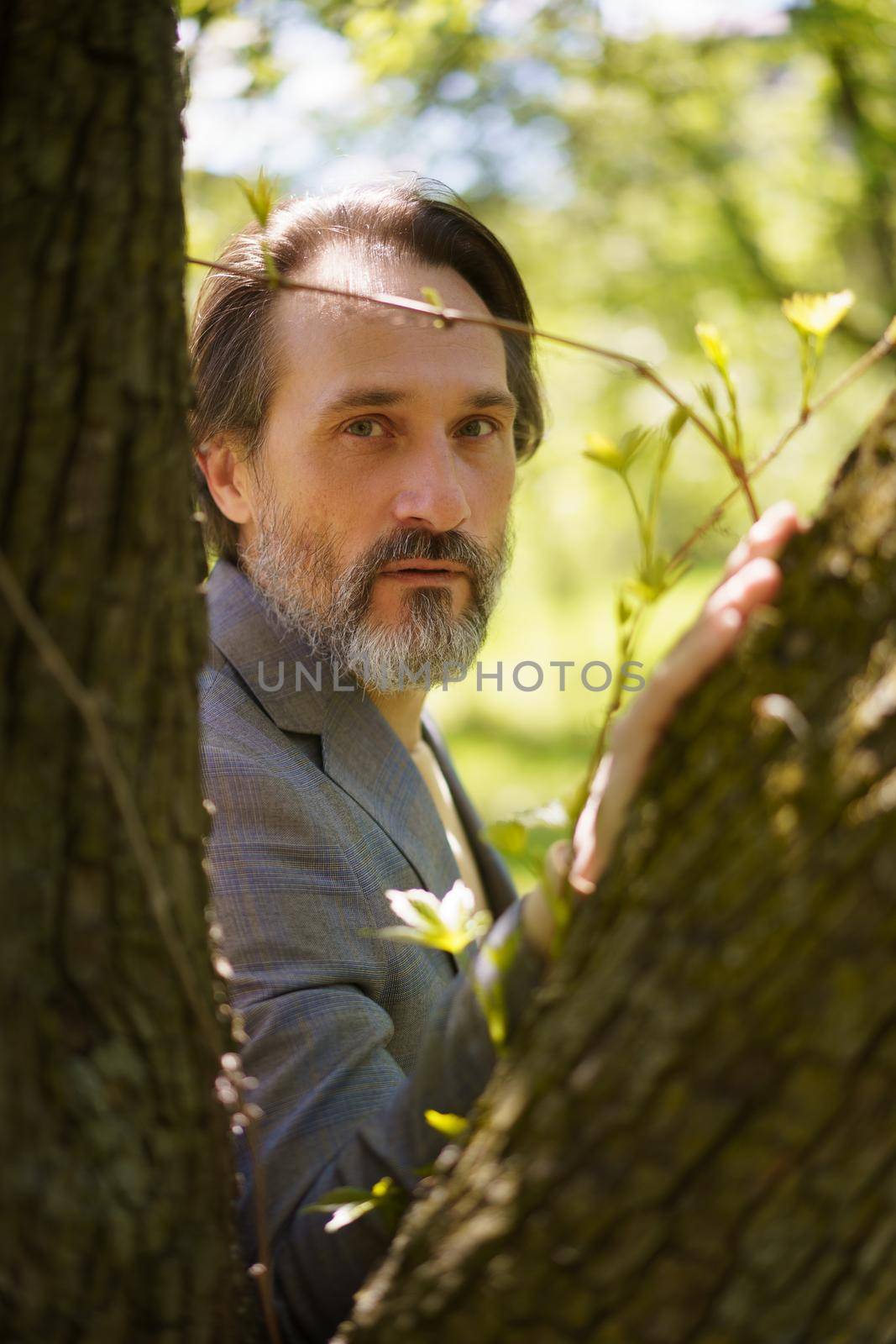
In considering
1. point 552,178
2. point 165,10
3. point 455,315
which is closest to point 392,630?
point 455,315

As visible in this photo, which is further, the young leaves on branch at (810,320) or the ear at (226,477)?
the ear at (226,477)

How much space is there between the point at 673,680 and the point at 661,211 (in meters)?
12.0

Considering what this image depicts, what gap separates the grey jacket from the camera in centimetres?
128

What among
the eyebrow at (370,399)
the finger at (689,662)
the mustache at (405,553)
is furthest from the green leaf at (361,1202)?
the eyebrow at (370,399)

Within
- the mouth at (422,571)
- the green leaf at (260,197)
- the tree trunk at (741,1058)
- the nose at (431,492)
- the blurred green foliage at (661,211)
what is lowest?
the tree trunk at (741,1058)

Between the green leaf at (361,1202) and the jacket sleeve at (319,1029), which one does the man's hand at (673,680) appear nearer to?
the jacket sleeve at (319,1029)

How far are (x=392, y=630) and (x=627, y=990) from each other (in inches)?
69.1

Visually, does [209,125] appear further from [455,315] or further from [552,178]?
[552,178]

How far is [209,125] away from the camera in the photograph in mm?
4949

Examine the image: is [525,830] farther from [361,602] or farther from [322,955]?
[361,602]

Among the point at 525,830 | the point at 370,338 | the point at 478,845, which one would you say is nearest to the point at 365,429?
the point at 370,338

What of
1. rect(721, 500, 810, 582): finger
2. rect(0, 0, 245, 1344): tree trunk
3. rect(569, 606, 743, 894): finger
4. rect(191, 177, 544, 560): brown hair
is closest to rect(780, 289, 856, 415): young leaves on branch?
rect(721, 500, 810, 582): finger

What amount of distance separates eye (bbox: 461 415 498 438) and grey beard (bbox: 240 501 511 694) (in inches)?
9.7

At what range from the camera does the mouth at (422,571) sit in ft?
8.55
